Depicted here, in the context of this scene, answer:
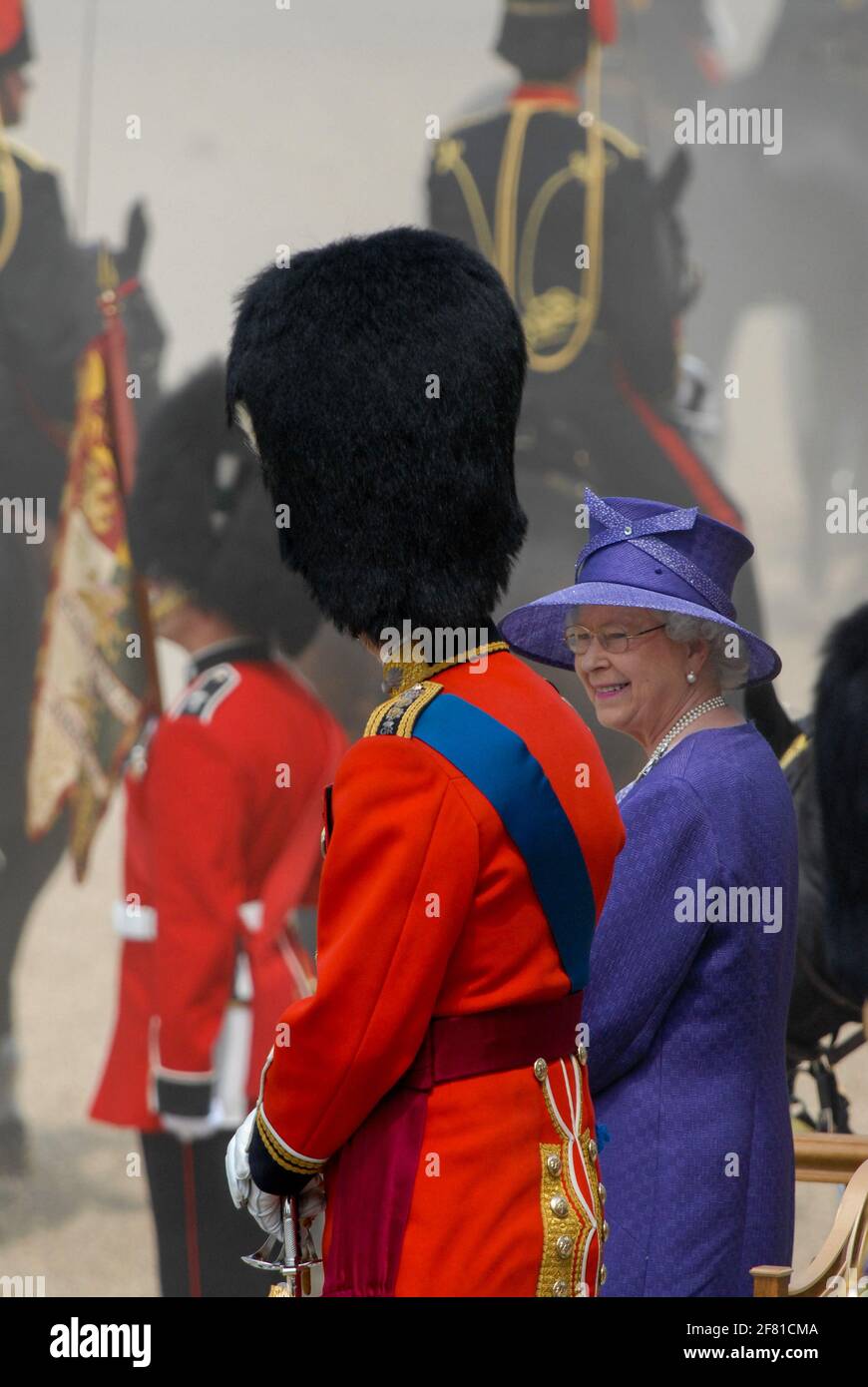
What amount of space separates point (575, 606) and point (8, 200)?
2.14 meters

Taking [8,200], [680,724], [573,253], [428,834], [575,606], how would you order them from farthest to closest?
[8,200] → [573,253] → [575,606] → [680,724] → [428,834]

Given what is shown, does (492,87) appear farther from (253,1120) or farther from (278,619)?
(253,1120)

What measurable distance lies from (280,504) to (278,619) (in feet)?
6.79

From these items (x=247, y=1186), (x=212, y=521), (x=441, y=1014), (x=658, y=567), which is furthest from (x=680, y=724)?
(x=212, y=521)

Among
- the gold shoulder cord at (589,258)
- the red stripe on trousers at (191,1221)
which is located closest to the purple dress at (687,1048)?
the gold shoulder cord at (589,258)

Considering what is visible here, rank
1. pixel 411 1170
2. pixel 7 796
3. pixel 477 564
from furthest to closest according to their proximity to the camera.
→ 1. pixel 7 796
2. pixel 477 564
3. pixel 411 1170

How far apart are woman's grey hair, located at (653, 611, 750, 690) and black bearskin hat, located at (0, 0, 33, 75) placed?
237cm

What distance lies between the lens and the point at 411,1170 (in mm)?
1363

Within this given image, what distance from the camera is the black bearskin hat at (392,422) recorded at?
4.78 ft

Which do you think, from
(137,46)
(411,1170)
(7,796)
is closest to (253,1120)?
(411,1170)

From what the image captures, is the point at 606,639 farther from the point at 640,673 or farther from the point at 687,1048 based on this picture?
the point at 687,1048

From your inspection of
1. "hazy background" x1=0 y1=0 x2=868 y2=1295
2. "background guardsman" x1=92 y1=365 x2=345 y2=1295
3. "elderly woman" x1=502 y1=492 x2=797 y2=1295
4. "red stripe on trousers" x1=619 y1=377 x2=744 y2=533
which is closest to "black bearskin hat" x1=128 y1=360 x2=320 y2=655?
"background guardsman" x1=92 y1=365 x2=345 y2=1295

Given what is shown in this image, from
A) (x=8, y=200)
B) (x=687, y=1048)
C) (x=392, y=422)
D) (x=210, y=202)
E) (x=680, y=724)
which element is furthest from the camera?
(x=8, y=200)

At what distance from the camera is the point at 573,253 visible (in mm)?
3500
